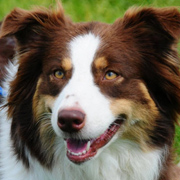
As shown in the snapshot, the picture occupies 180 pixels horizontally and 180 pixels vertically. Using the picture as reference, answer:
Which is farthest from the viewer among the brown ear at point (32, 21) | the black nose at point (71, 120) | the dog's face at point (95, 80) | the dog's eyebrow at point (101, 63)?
the brown ear at point (32, 21)

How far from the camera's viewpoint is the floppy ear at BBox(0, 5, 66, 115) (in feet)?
12.8

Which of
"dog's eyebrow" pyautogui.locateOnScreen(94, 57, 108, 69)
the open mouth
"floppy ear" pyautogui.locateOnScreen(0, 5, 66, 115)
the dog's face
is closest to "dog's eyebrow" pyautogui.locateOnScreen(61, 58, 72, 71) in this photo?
the dog's face

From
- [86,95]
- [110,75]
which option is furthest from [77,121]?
[110,75]

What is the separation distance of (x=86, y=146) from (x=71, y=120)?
1.27 feet

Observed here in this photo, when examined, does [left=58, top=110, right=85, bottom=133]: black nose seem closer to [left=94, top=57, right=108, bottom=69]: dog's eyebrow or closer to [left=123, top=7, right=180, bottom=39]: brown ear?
[left=94, top=57, right=108, bottom=69]: dog's eyebrow

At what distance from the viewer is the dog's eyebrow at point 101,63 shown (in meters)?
3.53

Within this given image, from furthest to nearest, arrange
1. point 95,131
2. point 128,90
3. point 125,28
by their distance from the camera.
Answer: point 125,28 < point 128,90 < point 95,131

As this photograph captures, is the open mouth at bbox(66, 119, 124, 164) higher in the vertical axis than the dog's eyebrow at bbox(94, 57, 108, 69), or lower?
lower

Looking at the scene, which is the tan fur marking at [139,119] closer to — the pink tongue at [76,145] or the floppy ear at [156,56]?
the floppy ear at [156,56]

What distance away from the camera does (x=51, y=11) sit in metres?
4.02

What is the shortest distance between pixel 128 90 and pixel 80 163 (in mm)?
718

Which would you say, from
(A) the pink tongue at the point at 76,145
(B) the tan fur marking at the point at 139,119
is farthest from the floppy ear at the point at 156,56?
(A) the pink tongue at the point at 76,145

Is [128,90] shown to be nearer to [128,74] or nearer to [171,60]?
[128,74]

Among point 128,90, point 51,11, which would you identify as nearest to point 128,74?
point 128,90
